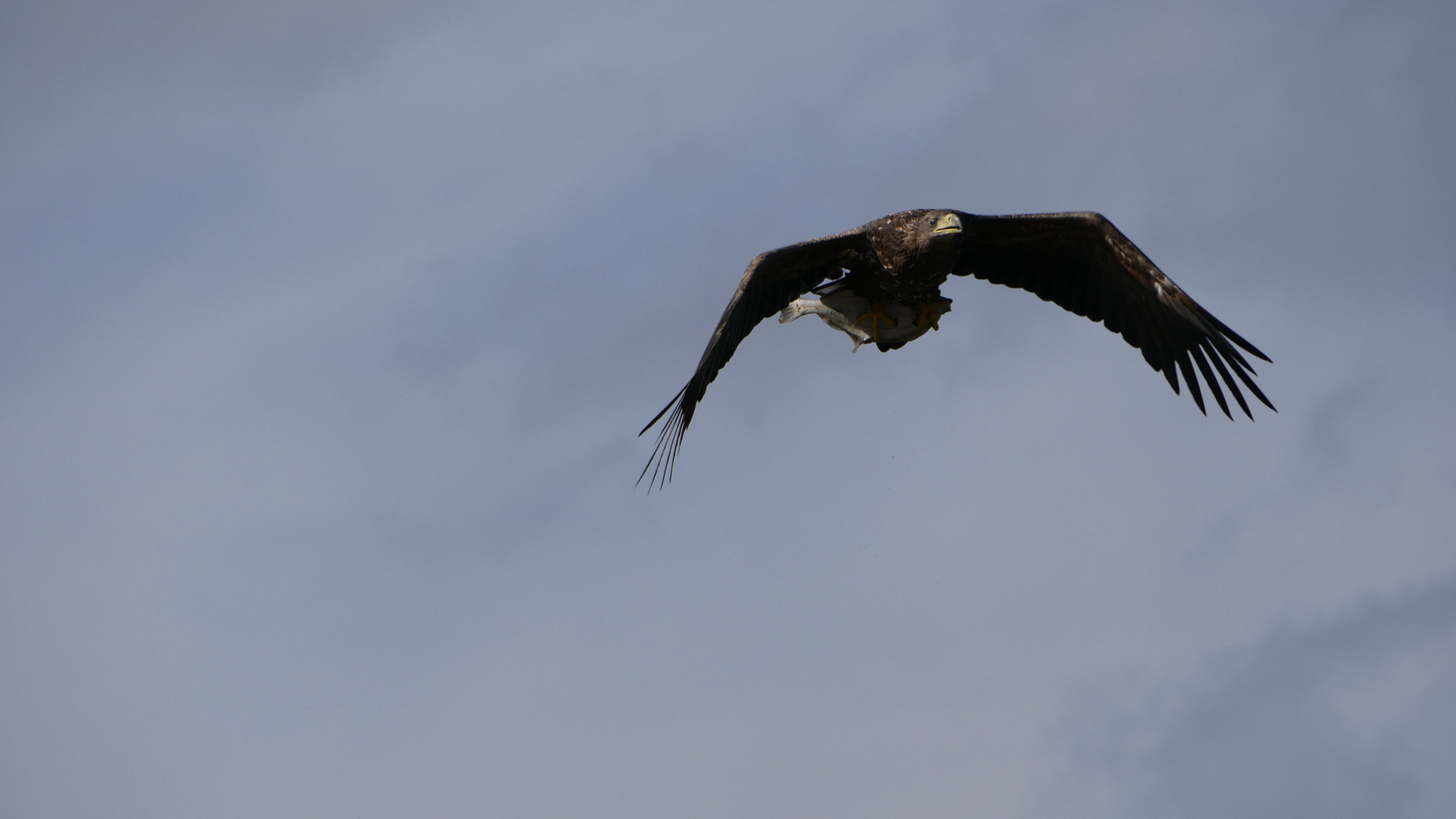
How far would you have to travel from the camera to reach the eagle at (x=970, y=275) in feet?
38.8

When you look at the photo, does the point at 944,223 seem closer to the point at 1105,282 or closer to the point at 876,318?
the point at 876,318

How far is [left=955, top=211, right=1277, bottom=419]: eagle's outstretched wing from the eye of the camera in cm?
1209

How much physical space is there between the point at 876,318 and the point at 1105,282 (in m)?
2.13

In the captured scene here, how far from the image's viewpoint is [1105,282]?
501 inches

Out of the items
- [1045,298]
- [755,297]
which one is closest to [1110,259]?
[1045,298]

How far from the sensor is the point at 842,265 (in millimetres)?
12562

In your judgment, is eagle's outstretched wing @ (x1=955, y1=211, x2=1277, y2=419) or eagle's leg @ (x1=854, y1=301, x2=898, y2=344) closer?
eagle's outstretched wing @ (x1=955, y1=211, x2=1277, y2=419)

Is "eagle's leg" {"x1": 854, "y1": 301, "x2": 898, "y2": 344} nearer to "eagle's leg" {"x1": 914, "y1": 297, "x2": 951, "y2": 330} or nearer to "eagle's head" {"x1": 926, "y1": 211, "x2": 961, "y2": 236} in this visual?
"eagle's leg" {"x1": 914, "y1": 297, "x2": 951, "y2": 330}

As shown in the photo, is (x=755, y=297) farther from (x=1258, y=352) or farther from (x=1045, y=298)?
(x=1258, y=352)

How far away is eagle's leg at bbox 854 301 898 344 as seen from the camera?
12.7m

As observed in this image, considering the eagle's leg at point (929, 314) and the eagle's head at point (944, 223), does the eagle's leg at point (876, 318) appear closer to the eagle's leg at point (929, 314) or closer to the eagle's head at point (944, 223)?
the eagle's leg at point (929, 314)

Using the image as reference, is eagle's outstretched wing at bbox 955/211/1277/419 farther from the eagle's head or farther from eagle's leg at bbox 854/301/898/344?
eagle's leg at bbox 854/301/898/344

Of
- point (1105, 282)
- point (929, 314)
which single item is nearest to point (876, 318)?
point (929, 314)

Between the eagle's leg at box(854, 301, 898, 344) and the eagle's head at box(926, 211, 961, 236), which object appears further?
the eagle's leg at box(854, 301, 898, 344)
